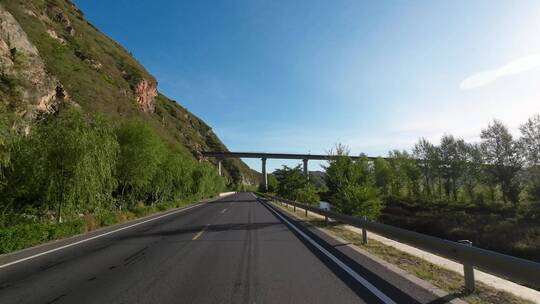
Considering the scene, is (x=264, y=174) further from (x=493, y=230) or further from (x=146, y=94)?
(x=493, y=230)

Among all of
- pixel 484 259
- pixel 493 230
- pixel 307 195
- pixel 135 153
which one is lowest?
pixel 493 230

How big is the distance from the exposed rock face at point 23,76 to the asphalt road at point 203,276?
26633 mm

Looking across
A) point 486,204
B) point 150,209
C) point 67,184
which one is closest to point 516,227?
point 486,204

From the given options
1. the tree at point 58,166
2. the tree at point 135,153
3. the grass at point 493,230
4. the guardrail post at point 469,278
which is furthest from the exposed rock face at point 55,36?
the guardrail post at point 469,278

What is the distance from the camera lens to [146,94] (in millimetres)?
103375

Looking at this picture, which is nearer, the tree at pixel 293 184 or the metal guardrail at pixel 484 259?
the metal guardrail at pixel 484 259

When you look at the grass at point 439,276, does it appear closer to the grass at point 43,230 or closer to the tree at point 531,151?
the grass at point 43,230

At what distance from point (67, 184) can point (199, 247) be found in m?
9.12

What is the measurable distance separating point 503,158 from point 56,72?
69.0 m

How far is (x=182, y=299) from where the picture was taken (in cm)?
552

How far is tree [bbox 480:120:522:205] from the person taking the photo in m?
45.7

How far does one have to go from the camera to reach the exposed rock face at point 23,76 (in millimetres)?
31422

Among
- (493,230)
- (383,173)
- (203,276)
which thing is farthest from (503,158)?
(203,276)

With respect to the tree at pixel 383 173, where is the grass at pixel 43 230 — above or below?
below
